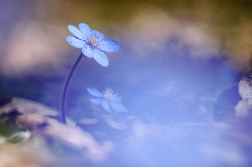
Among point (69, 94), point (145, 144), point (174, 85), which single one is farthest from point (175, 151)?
point (69, 94)

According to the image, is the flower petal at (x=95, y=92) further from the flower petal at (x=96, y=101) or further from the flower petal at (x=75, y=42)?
the flower petal at (x=75, y=42)

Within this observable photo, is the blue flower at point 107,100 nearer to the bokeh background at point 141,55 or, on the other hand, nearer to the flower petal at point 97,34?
the bokeh background at point 141,55

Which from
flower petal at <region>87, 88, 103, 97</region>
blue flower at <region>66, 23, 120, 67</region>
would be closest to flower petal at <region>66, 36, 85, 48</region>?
blue flower at <region>66, 23, 120, 67</region>

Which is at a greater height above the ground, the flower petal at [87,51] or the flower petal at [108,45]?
the flower petal at [108,45]

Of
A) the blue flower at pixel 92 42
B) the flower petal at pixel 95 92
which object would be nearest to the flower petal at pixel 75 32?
the blue flower at pixel 92 42

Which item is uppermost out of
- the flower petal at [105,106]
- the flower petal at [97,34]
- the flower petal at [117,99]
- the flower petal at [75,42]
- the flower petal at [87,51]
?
the flower petal at [97,34]

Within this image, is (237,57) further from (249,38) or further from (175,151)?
(175,151)
